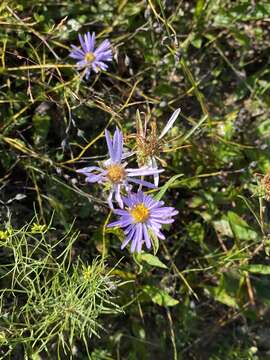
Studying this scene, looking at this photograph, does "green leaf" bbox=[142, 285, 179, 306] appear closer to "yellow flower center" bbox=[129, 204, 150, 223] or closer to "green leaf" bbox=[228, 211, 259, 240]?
"green leaf" bbox=[228, 211, 259, 240]

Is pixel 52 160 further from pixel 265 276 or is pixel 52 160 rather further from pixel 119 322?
pixel 265 276

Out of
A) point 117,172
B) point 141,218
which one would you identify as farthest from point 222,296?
point 117,172

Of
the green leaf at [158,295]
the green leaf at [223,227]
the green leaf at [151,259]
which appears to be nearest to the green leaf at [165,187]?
the green leaf at [151,259]

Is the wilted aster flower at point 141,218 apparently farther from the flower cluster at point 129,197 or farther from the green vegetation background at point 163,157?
the green vegetation background at point 163,157

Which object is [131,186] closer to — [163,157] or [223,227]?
[163,157]

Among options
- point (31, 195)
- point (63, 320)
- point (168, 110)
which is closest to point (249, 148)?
point (168, 110)

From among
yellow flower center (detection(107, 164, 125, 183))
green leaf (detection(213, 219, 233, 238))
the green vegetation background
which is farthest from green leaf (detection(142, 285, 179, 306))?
yellow flower center (detection(107, 164, 125, 183))
